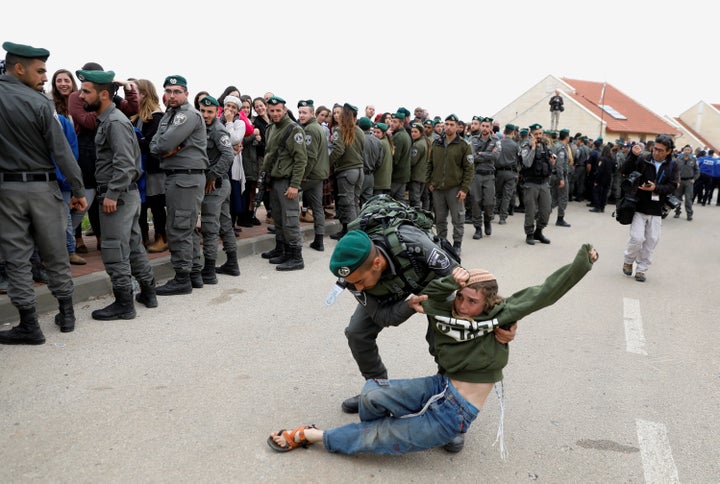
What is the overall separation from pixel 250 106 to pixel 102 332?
5.48 meters

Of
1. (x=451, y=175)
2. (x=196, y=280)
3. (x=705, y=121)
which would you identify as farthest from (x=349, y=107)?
(x=705, y=121)

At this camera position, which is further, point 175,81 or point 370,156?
point 370,156

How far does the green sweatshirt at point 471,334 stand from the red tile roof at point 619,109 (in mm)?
38120

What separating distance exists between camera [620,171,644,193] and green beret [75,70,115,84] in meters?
6.16

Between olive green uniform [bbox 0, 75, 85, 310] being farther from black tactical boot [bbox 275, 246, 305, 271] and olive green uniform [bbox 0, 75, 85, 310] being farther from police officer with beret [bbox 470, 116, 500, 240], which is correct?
police officer with beret [bbox 470, 116, 500, 240]

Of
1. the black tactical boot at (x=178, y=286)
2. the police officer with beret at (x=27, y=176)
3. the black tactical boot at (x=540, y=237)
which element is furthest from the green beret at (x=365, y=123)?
the police officer with beret at (x=27, y=176)

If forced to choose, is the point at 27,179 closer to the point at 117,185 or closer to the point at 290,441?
the point at 117,185

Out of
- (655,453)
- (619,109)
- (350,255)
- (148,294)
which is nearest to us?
(350,255)

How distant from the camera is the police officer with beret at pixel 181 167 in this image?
207 inches

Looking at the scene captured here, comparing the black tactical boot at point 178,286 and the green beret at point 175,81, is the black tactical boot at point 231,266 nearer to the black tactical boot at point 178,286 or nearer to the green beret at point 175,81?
the black tactical boot at point 178,286

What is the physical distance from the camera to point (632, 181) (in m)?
7.09

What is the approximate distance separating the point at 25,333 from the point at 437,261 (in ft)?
10.9

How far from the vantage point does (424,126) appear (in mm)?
11094

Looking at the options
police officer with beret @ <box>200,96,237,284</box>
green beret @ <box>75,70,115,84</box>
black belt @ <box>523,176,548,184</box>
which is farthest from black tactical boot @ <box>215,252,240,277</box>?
black belt @ <box>523,176,548,184</box>
